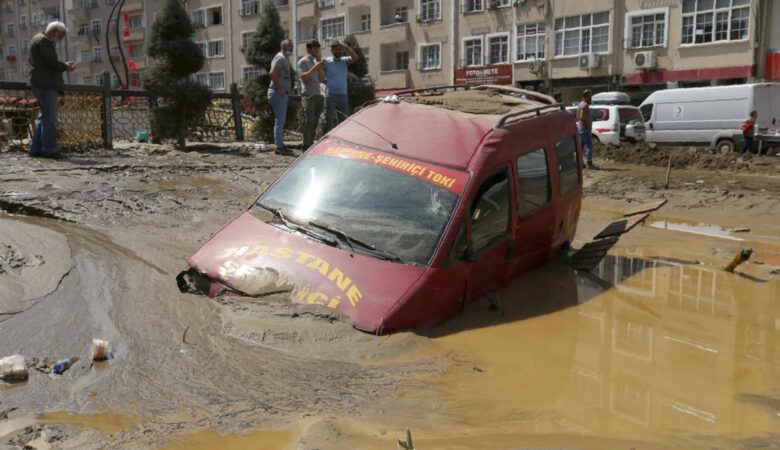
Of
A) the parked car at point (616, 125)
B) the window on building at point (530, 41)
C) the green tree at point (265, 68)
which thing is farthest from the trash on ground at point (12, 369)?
the window on building at point (530, 41)

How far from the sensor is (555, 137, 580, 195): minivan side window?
677cm

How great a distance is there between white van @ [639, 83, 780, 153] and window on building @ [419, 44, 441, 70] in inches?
735

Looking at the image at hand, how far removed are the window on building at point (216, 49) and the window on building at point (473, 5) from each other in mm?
21487

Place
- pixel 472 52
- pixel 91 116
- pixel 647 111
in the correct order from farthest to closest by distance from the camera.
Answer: pixel 472 52 → pixel 647 111 → pixel 91 116

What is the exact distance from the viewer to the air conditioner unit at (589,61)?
34.1 meters

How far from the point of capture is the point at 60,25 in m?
10.1

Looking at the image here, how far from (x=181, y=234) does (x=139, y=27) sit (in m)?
59.7

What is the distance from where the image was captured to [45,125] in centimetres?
1011

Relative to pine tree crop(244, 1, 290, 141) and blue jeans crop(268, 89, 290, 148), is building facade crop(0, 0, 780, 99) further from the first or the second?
blue jeans crop(268, 89, 290, 148)

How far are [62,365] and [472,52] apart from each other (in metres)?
38.1

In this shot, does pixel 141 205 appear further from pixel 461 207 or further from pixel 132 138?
pixel 132 138

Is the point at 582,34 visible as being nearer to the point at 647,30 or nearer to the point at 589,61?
the point at 589,61

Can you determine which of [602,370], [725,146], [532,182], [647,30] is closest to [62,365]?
[602,370]

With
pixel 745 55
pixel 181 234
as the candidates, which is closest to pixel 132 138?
pixel 181 234
